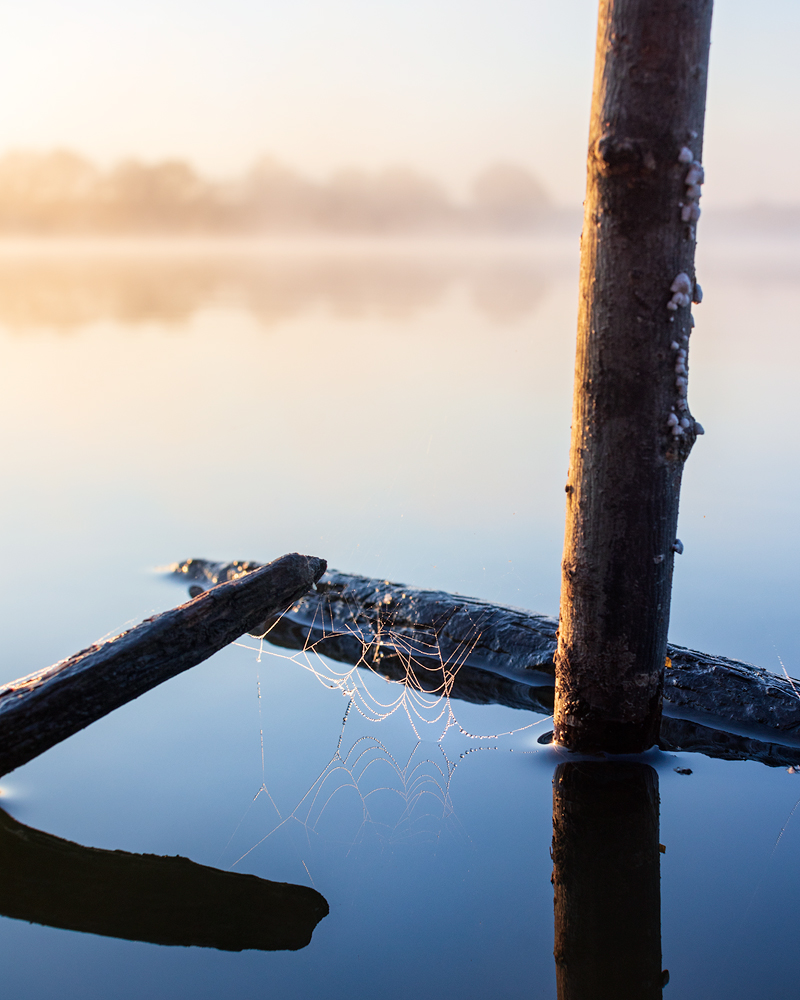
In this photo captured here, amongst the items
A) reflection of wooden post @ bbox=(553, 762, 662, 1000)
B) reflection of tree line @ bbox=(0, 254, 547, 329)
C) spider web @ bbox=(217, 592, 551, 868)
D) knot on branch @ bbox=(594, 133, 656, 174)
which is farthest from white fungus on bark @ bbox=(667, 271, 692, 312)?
reflection of tree line @ bbox=(0, 254, 547, 329)

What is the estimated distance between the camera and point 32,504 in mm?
9039

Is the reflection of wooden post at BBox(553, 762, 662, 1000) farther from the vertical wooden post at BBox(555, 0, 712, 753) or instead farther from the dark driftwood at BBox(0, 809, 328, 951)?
the dark driftwood at BBox(0, 809, 328, 951)

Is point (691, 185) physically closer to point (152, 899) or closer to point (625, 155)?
point (625, 155)

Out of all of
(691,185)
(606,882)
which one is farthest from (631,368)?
(606,882)

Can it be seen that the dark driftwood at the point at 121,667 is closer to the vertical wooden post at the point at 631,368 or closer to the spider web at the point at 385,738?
the spider web at the point at 385,738

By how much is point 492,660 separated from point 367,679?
0.76 m

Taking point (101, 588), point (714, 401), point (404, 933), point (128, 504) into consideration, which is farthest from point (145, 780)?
point (714, 401)

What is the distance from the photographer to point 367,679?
5.05m

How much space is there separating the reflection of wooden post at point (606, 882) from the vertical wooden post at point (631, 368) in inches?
8.1

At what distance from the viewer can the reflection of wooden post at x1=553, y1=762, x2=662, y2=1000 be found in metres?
2.91

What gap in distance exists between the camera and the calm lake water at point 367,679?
3025 millimetres

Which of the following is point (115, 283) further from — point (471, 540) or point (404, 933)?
point (404, 933)

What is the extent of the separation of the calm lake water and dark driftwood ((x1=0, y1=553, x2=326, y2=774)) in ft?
2.19

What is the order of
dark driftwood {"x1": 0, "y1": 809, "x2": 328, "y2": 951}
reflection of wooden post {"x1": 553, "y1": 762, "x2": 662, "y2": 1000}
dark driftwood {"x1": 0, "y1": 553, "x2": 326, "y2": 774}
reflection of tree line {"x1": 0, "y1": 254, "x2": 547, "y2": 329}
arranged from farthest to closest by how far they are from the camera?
reflection of tree line {"x1": 0, "y1": 254, "x2": 547, "y2": 329}
dark driftwood {"x1": 0, "y1": 553, "x2": 326, "y2": 774}
dark driftwood {"x1": 0, "y1": 809, "x2": 328, "y2": 951}
reflection of wooden post {"x1": 553, "y1": 762, "x2": 662, "y2": 1000}
